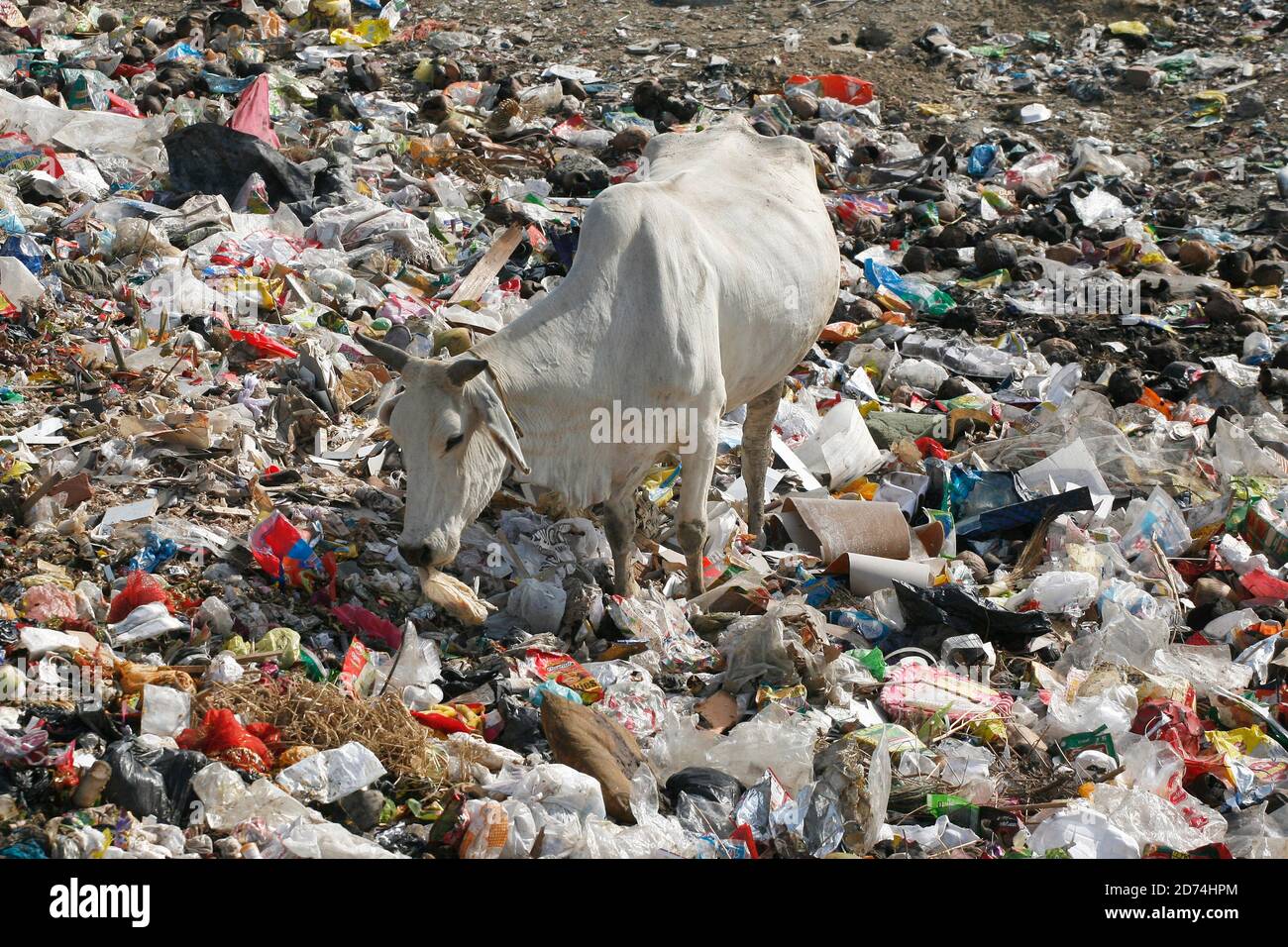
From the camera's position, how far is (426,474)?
457cm

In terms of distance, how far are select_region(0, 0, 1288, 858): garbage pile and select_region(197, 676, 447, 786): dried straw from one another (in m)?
0.02

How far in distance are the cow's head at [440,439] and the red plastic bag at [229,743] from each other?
0.81 metres

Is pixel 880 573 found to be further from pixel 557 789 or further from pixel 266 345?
pixel 266 345

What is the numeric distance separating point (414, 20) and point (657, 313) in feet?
31.9

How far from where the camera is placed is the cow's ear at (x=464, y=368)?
4441mm

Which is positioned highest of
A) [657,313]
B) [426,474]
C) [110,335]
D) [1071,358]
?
[657,313]

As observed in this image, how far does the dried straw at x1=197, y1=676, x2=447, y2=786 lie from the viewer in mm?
4184

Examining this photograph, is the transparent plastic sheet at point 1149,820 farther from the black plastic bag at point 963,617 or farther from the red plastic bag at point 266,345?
the red plastic bag at point 266,345

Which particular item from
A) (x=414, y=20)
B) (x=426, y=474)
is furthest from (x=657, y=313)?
(x=414, y=20)

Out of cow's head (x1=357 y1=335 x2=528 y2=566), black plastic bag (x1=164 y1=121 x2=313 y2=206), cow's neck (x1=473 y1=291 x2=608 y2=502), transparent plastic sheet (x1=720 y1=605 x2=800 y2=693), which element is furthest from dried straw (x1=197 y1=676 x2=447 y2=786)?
black plastic bag (x1=164 y1=121 x2=313 y2=206)

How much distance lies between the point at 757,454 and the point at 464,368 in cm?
232

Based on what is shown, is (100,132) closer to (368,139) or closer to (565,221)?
(368,139)

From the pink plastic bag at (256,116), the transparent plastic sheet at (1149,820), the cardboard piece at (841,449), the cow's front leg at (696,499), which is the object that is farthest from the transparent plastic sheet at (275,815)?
the pink plastic bag at (256,116)

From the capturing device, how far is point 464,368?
445 centimetres
